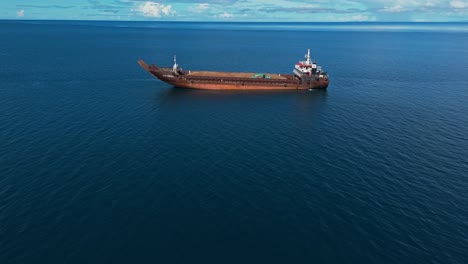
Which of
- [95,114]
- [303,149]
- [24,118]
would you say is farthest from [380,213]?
[24,118]

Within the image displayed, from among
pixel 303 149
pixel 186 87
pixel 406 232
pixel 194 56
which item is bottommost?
pixel 406 232

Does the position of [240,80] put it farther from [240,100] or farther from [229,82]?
[240,100]

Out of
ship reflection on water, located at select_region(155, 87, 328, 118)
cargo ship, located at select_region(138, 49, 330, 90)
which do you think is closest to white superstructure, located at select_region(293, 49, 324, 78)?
cargo ship, located at select_region(138, 49, 330, 90)

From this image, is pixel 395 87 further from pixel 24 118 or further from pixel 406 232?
pixel 24 118

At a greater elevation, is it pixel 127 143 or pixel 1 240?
pixel 127 143

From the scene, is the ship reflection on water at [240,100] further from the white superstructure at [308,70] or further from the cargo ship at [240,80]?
the white superstructure at [308,70]

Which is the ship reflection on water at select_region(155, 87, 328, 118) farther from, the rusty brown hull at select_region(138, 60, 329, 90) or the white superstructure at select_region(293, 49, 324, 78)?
the white superstructure at select_region(293, 49, 324, 78)

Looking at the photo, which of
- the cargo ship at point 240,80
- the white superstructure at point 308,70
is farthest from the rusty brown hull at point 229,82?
the white superstructure at point 308,70

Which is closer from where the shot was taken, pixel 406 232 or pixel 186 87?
pixel 406 232
